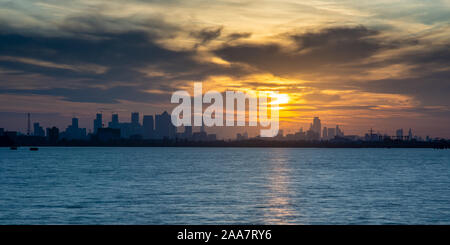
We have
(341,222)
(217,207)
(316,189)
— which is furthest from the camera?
(316,189)

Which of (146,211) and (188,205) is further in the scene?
(188,205)

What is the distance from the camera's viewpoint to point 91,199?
186 ft

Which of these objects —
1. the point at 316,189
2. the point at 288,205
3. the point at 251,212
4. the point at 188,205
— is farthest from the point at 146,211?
the point at 316,189

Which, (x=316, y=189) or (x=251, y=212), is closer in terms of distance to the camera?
(x=251, y=212)
